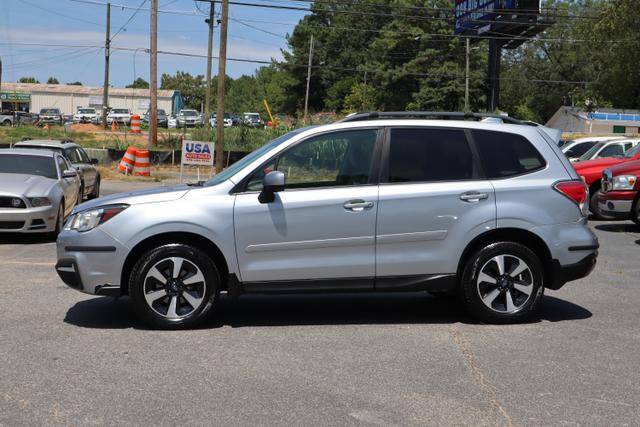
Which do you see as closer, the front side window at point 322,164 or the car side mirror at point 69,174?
the front side window at point 322,164

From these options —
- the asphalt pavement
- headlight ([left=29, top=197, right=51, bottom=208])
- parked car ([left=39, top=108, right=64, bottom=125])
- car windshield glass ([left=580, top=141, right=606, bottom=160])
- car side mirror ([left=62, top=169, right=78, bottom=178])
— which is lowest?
the asphalt pavement

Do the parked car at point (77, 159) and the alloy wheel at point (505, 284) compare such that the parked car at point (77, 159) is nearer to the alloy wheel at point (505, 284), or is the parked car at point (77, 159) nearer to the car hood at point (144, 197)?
the car hood at point (144, 197)

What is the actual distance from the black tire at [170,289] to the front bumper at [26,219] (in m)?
5.84

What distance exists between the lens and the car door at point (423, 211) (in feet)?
21.5

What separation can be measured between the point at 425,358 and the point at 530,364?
0.78 m

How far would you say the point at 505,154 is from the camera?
6914 mm

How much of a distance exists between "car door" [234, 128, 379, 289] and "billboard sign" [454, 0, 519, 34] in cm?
3812

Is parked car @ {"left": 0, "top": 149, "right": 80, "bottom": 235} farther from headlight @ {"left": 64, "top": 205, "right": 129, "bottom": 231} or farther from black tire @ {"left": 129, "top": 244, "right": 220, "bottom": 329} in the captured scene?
black tire @ {"left": 129, "top": 244, "right": 220, "bottom": 329}

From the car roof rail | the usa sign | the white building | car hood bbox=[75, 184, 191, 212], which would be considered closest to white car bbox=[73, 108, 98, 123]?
the white building

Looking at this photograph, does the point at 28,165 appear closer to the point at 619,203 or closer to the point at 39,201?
the point at 39,201

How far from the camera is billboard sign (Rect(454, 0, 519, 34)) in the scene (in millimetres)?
42000

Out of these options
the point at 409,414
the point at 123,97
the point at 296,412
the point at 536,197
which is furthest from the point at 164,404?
the point at 123,97

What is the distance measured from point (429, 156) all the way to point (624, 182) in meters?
8.25

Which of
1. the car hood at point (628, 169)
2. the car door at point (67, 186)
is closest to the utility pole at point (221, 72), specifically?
the car door at point (67, 186)
